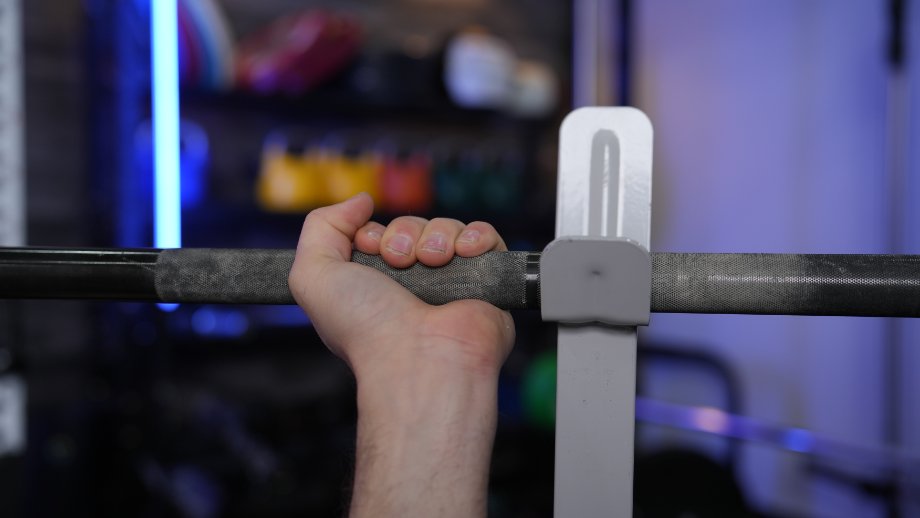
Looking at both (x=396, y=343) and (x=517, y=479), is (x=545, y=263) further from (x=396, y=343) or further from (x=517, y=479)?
(x=517, y=479)

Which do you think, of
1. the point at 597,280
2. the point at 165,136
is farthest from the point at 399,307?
the point at 165,136

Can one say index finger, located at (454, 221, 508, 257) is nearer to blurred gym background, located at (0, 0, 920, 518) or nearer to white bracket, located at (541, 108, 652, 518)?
white bracket, located at (541, 108, 652, 518)

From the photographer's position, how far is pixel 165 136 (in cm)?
157

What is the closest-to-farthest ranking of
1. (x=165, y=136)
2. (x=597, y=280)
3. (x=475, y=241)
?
(x=597, y=280), (x=475, y=241), (x=165, y=136)

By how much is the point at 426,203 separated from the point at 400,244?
1.98m

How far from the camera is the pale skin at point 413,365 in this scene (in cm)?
53

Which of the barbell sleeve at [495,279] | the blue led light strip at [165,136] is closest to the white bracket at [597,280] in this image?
the barbell sleeve at [495,279]

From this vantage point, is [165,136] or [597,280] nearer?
[597,280]

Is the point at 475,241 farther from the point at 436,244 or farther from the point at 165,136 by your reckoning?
the point at 165,136

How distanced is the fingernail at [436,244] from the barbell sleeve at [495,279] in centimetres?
2

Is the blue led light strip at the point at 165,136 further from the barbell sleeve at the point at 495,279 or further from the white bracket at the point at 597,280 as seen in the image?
the white bracket at the point at 597,280

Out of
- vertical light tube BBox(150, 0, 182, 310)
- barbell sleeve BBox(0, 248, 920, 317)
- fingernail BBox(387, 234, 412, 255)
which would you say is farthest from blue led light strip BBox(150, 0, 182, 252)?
fingernail BBox(387, 234, 412, 255)

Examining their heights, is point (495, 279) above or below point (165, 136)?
below

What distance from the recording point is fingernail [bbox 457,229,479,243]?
56 cm
